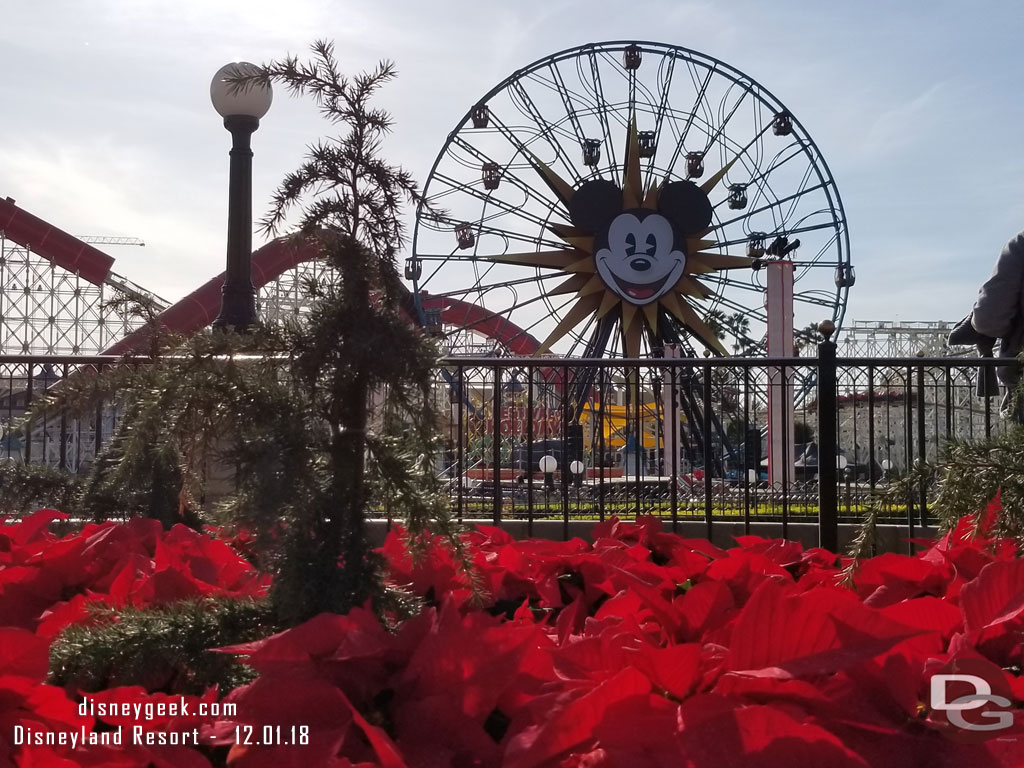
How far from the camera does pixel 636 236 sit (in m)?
Result: 17.4

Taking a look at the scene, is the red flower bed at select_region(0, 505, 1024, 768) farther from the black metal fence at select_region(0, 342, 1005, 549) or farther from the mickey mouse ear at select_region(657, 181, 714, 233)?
the mickey mouse ear at select_region(657, 181, 714, 233)

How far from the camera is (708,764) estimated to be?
0.70 meters

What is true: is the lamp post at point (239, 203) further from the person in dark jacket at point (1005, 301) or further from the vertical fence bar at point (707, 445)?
the person in dark jacket at point (1005, 301)

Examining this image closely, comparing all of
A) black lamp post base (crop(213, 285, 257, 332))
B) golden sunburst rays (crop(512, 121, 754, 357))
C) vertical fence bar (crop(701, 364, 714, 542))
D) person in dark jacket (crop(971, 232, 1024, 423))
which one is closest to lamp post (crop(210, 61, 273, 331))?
black lamp post base (crop(213, 285, 257, 332))

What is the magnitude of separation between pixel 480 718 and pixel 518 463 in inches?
316

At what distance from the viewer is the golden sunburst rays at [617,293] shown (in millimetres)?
17250

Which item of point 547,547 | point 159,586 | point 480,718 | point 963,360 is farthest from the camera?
point 963,360

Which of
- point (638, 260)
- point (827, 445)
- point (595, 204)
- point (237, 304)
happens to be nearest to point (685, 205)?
point (638, 260)

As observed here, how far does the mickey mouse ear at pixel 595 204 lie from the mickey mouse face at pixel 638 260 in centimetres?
20

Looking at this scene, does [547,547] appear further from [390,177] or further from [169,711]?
[169,711]

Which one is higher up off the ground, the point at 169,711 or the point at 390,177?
the point at 390,177

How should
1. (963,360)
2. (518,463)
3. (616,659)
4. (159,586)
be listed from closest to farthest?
(616,659)
(159,586)
(963,360)
(518,463)

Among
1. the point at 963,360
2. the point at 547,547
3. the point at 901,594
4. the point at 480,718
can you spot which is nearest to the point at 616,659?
the point at 480,718

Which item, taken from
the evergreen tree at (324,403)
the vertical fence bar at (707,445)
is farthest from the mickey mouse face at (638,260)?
the evergreen tree at (324,403)
